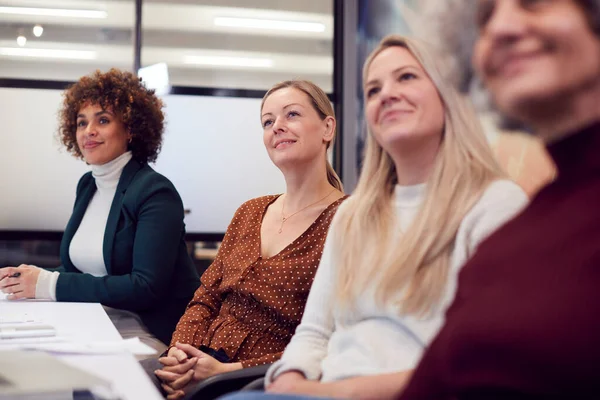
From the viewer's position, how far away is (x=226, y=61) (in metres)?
3.92

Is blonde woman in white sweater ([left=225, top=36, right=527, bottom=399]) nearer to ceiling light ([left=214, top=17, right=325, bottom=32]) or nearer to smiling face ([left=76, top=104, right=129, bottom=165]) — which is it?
smiling face ([left=76, top=104, right=129, bottom=165])

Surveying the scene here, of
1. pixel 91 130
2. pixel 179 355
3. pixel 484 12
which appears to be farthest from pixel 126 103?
pixel 484 12

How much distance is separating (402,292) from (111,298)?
124 cm

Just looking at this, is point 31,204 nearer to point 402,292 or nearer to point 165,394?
point 165,394

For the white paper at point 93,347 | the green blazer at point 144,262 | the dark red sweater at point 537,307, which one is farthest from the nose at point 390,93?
the green blazer at point 144,262

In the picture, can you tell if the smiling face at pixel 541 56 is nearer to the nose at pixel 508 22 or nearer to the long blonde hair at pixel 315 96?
the nose at pixel 508 22

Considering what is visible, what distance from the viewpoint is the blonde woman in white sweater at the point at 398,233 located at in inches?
41.4

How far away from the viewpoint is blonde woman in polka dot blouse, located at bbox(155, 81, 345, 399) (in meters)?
1.70

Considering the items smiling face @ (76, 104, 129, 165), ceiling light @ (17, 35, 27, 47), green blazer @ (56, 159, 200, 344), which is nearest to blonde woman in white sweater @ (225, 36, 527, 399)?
green blazer @ (56, 159, 200, 344)

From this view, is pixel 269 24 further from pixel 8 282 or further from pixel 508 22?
pixel 508 22

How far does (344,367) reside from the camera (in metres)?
1.11

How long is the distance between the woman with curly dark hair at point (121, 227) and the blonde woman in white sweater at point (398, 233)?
74 cm

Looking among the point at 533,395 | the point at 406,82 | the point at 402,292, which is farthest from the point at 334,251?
the point at 533,395

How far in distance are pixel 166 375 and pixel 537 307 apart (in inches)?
50.4
